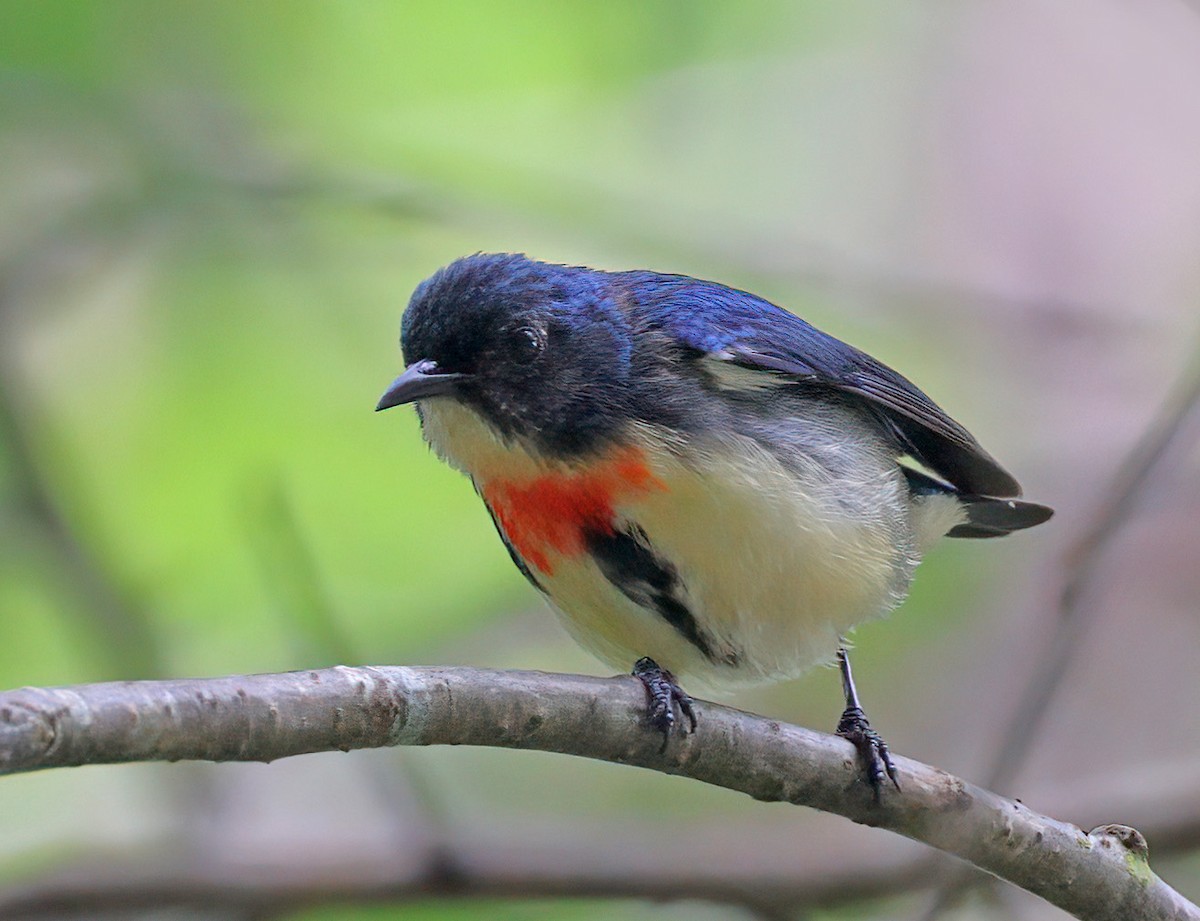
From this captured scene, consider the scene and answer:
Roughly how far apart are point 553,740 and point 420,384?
1.32 meters

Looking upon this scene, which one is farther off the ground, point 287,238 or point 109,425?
point 287,238

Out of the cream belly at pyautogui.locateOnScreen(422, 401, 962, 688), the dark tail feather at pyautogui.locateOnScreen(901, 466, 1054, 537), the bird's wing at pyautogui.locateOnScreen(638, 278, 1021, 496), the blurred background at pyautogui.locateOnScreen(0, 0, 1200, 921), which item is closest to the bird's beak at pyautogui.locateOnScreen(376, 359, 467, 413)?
the cream belly at pyautogui.locateOnScreen(422, 401, 962, 688)

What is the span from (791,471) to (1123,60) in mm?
6699

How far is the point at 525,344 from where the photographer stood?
3.76 m

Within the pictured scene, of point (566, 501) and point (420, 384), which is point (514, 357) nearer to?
point (420, 384)

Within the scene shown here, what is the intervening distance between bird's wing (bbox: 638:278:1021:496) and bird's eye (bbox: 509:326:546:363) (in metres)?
0.40

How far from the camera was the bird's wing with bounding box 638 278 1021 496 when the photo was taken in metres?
3.94

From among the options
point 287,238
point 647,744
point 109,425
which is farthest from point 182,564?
point 647,744

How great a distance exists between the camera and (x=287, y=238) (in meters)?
6.17

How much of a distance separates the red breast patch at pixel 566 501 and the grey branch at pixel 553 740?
2.21ft

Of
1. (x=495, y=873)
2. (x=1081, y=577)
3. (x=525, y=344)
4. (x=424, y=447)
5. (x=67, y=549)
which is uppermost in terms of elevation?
(x=525, y=344)

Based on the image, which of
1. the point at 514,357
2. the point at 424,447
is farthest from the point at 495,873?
the point at 424,447

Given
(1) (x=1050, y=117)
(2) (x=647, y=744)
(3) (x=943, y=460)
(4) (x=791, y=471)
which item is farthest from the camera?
(1) (x=1050, y=117)

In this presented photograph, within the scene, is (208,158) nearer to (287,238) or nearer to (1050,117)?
(287,238)
